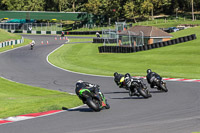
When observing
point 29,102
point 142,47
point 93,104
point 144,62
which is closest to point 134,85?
point 93,104

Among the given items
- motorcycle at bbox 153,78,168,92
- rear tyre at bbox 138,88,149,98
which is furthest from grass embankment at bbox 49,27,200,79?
rear tyre at bbox 138,88,149,98

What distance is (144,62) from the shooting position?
4156cm

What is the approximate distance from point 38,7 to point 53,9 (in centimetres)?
702

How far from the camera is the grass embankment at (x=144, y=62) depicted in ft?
116

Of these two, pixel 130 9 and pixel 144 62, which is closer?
pixel 144 62

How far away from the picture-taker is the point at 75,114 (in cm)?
1539

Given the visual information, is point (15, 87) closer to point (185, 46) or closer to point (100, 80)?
point (100, 80)

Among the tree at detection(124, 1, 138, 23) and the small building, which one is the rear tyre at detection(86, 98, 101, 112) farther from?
the tree at detection(124, 1, 138, 23)

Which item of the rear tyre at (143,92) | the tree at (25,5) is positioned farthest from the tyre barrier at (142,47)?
the tree at (25,5)

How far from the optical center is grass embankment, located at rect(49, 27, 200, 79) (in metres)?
35.3

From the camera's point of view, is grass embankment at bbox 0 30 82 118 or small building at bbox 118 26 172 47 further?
small building at bbox 118 26 172 47

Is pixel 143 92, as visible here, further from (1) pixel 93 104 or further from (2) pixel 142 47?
(2) pixel 142 47

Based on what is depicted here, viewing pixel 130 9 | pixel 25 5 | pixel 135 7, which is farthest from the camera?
pixel 25 5

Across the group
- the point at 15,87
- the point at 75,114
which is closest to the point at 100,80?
the point at 15,87
